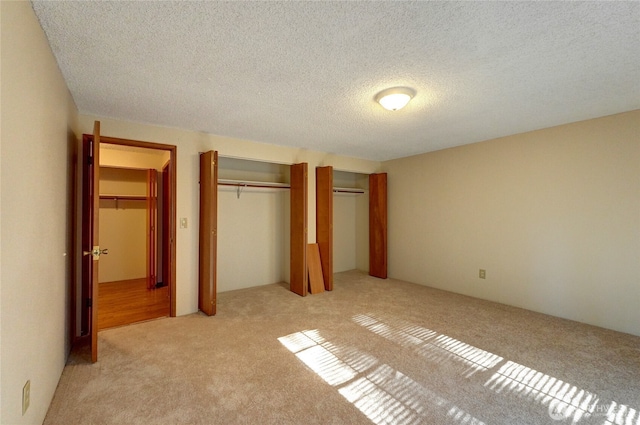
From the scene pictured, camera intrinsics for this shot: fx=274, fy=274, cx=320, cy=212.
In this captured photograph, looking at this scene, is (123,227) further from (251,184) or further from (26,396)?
(26,396)

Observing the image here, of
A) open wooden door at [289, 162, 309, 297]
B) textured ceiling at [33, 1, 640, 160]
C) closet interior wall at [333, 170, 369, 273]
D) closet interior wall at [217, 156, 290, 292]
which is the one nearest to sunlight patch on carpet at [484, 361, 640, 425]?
textured ceiling at [33, 1, 640, 160]

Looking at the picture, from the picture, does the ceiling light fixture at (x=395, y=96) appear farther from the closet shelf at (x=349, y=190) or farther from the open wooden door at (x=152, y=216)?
the open wooden door at (x=152, y=216)

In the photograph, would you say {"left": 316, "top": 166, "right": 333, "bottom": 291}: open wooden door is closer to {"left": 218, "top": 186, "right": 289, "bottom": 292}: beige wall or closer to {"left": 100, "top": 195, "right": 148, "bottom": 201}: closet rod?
{"left": 218, "top": 186, "right": 289, "bottom": 292}: beige wall

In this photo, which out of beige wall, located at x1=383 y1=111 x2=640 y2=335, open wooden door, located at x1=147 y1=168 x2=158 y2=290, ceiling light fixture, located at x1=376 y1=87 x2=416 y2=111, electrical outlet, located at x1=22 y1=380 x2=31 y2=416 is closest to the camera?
electrical outlet, located at x1=22 y1=380 x2=31 y2=416

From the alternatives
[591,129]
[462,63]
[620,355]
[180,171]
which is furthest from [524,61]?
[180,171]

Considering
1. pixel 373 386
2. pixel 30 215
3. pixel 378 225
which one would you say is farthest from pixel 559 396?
pixel 378 225

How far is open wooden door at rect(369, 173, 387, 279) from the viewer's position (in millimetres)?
5164

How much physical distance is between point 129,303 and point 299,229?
8.26ft

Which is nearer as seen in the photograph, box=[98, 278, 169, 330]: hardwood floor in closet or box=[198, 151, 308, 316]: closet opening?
box=[98, 278, 169, 330]: hardwood floor in closet

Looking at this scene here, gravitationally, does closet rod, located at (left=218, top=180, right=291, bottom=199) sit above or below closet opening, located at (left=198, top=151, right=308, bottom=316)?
above

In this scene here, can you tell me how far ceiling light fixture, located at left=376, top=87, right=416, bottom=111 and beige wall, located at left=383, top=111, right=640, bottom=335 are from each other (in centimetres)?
223

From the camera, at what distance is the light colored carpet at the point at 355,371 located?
5.62 ft

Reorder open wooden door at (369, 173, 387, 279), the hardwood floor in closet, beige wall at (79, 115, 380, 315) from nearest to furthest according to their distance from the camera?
beige wall at (79, 115, 380, 315), the hardwood floor in closet, open wooden door at (369, 173, 387, 279)

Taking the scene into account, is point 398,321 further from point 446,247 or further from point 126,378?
point 126,378
